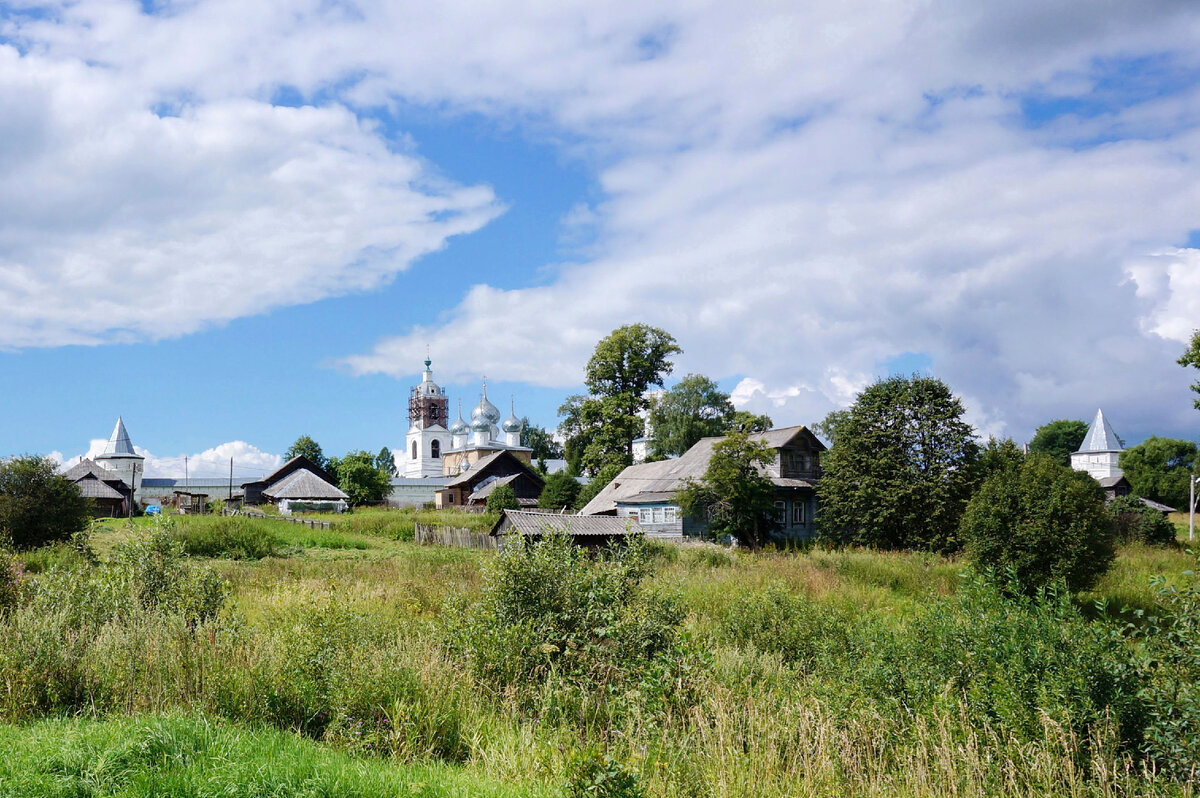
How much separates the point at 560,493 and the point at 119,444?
50.4 meters

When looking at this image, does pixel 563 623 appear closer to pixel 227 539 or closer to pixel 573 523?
pixel 573 523

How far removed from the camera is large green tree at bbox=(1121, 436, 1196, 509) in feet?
232

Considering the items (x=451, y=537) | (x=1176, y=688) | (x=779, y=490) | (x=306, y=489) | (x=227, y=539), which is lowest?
(x=451, y=537)

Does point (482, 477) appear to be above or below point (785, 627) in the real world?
above

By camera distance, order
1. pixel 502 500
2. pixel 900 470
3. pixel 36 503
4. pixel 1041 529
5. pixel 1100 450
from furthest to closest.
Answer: pixel 1100 450
pixel 502 500
pixel 900 470
pixel 36 503
pixel 1041 529

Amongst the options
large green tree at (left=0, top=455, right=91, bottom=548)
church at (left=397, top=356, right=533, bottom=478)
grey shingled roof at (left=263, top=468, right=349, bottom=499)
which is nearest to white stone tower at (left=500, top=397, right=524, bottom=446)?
church at (left=397, top=356, right=533, bottom=478)

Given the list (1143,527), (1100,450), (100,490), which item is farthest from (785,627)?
(1100,450)

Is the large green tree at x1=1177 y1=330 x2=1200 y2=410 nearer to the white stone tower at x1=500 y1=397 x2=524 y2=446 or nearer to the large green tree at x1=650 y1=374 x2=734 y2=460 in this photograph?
the large green tree at x1=650 y1=374 x2=734 y2=460

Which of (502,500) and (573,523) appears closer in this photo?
(573,523)

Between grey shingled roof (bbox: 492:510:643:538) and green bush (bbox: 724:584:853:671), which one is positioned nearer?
green bush (bbox: 724:584:853:671)

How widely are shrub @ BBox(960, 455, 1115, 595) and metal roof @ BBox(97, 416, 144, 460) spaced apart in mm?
76669

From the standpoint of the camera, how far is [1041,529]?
67.1 feet

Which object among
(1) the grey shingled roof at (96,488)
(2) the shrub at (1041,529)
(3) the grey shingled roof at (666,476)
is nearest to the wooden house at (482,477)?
(3) the grey shingled roof at (666,476)

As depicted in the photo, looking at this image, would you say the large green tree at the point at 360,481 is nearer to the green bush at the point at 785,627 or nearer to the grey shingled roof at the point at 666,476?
the grey shingled roof at the point at 666,476
